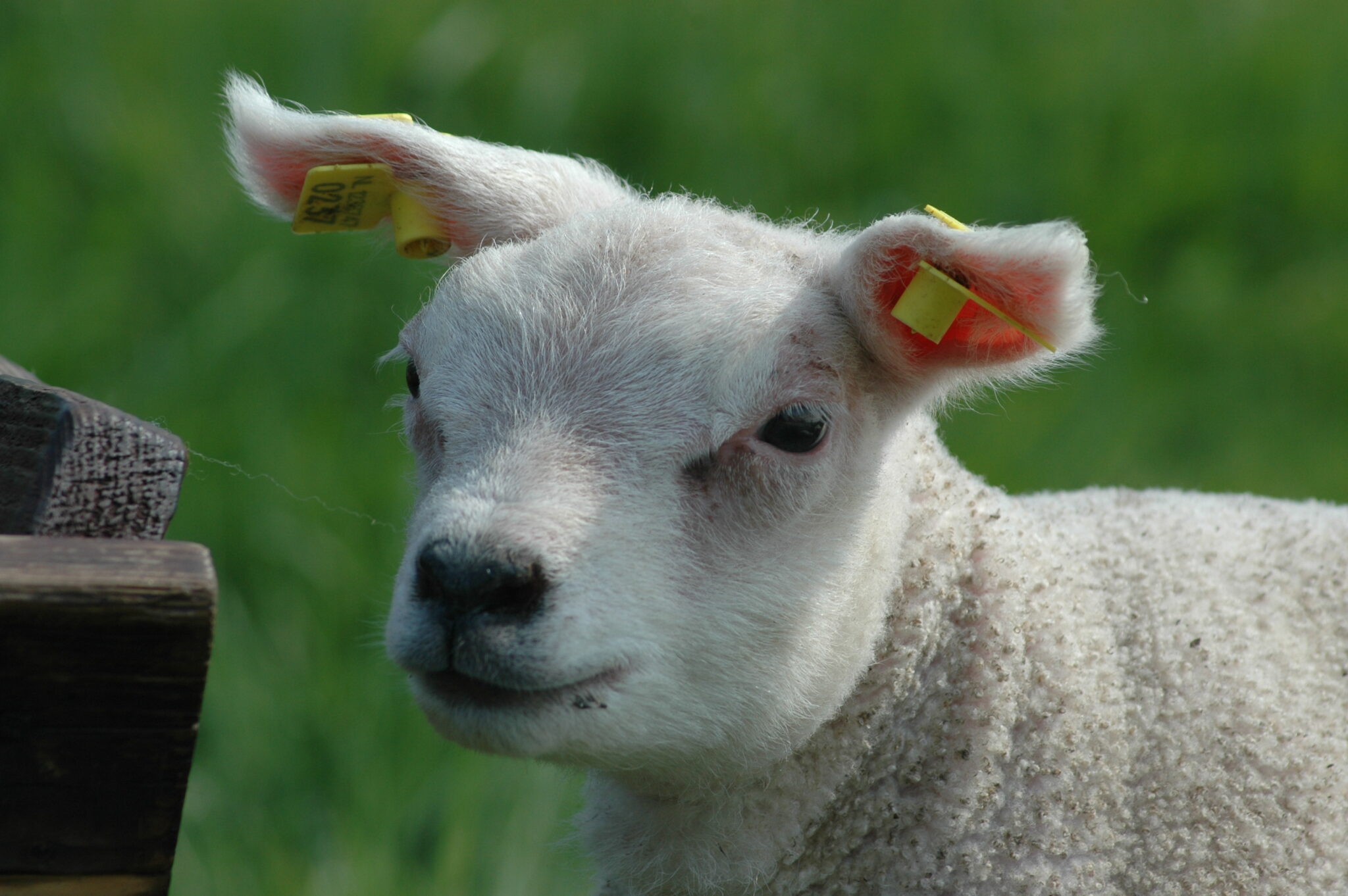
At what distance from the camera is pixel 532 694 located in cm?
163

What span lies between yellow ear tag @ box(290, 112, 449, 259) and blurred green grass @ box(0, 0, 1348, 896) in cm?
184

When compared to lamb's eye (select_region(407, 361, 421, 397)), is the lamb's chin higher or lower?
lower

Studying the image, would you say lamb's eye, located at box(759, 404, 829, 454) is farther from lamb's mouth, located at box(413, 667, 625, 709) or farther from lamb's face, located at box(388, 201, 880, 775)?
lamb's mouth, located at box(413, 667, 625, 709)

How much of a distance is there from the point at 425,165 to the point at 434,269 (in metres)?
2.57

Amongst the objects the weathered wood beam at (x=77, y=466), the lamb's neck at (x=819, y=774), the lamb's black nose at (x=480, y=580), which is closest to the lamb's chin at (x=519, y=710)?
the lamb's black nose at (x=480, y=580)

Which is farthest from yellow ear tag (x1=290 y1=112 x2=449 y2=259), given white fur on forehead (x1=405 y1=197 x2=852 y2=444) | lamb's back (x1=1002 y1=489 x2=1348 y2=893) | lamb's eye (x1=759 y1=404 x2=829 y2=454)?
lamb's back (x1=1002 y1=489 x2=1348 y2=893)

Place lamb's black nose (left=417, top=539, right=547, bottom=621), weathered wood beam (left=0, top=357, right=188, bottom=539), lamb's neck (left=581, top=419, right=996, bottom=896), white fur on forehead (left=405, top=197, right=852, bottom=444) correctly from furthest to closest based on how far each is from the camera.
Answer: lamb's neck (left=581, top=419, right=996, bottom=896) < white fur on forehead (left=405, top=197, right=852, bottom=444) < lamb's black nose (left=417, top=539, right=547, bottom=621) < weathered wood beam (left=0, top=357, right=188, bottom=539)

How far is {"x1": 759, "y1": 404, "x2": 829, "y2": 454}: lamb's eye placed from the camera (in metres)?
1.83

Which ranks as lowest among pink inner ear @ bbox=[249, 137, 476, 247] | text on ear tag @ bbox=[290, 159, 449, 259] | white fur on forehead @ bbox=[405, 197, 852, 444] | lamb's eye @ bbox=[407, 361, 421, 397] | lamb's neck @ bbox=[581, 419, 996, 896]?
lamb's neck @ bbox=[581, 419, 996, 896]

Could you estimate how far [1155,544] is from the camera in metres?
2.21

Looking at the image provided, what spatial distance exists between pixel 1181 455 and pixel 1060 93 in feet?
5.88

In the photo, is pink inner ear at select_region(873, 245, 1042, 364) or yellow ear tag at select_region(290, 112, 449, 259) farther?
yellow ear tag at select_region(290, 112, 449, 259)

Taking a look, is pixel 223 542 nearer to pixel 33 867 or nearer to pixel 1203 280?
pixel 33 867

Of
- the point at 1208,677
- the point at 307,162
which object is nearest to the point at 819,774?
the point at 1208,677
